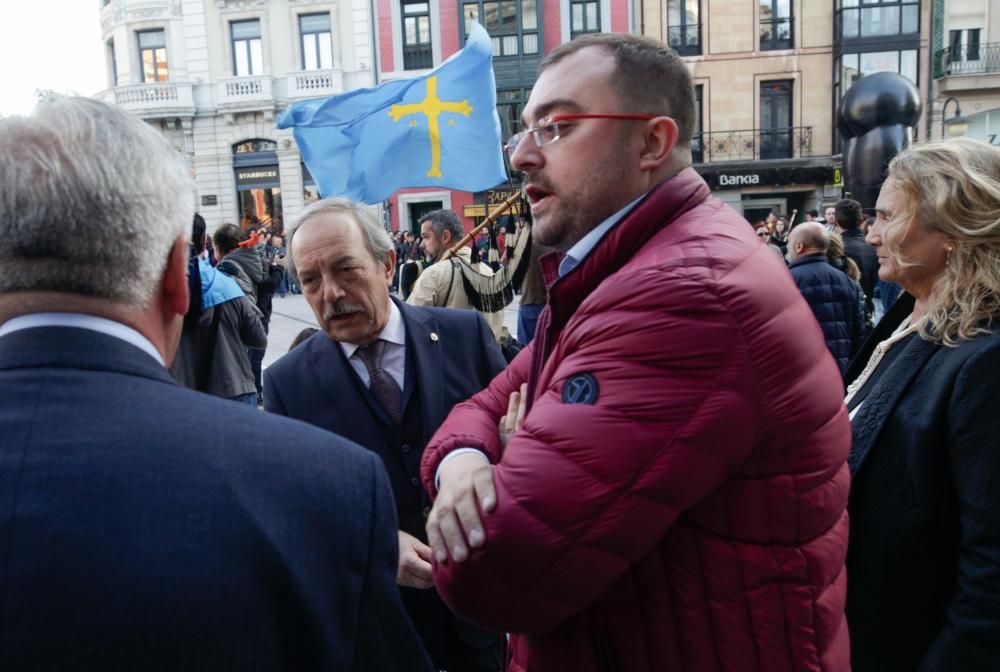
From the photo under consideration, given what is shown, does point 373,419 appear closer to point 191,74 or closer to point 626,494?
point 626,494

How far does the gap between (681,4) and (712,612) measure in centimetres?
2645

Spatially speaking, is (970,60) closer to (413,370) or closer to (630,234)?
(413,370)

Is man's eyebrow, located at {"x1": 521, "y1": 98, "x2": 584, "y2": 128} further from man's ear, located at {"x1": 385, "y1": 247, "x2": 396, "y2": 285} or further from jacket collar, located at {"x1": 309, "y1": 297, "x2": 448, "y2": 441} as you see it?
man's ear, located at {"x1": 385, "y1": 247, "x2": 396, "y2": 285}

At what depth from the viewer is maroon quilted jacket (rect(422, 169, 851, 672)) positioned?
3.78ft

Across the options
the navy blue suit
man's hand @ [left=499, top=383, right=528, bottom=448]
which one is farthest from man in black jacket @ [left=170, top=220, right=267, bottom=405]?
man's hand @ [left=499, top=383, right=528, bottom=448]

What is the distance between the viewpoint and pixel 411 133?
5668mm

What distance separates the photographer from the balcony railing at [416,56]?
25.9 meters

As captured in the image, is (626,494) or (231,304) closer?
(626,494)

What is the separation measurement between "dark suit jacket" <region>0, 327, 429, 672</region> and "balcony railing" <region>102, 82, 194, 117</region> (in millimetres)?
27812

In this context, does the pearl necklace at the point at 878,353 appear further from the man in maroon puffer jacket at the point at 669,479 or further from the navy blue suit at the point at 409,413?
the navy blue suit at the point at 409,413

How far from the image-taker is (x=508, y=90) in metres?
25.7

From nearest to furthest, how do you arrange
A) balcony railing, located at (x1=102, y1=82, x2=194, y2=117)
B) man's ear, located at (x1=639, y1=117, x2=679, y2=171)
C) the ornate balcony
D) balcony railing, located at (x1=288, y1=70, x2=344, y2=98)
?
man's ear, located at (x1=639, y1=117, x2=679, y2=171) → the ornate balcony → balcony railing, located at (x1=288, y1=70, x2=344, y2=98) → balcony railing, located at (x1=102, y1=82, x2=194, y2=117)

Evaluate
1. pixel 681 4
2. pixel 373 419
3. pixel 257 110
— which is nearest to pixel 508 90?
pixel 681 4

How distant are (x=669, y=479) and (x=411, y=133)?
493 centimetres
